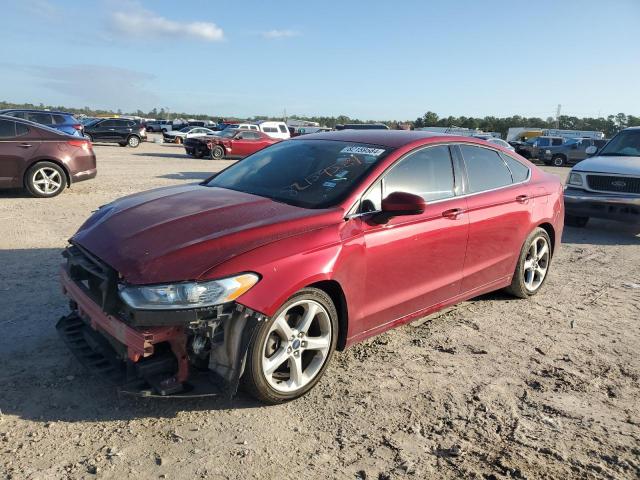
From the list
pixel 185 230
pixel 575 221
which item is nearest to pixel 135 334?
pixel 185 230

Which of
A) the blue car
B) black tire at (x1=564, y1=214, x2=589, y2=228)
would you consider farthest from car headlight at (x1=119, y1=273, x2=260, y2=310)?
the blue car

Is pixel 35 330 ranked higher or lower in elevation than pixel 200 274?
lower

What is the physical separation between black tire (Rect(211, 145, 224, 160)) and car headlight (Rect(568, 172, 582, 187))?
16.3 m

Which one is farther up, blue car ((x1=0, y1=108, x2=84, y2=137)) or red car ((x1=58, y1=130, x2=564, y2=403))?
blue car ((x1=0, y1=108, x2=84, y2=137))

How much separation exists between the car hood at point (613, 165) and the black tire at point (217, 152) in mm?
16440

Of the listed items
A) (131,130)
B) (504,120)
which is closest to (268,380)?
(131,130)

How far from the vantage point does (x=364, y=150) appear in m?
4.05

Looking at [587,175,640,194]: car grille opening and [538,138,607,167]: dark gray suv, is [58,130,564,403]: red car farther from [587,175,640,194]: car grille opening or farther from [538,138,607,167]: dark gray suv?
[538,138,607,167]: dark gray suv

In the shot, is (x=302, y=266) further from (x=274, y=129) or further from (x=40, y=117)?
(x=274, y=129)

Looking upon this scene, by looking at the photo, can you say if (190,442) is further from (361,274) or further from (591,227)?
(591,227)

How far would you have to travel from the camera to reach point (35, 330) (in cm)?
402

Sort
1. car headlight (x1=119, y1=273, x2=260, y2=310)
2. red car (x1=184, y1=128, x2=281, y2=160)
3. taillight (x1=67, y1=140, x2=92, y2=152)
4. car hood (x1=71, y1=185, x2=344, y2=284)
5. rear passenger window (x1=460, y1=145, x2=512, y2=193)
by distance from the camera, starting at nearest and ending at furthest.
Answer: car headlight (x1=119, y1=273, x2=260, y2=310) < car hood (x1=71, y1=185, x2=344, y2=284) < rear passenger window (x1=460, y1=145, x2=512, y2=193) < taillight (x1=67, y1=140, x2=92, y2=152) < red car (x1=184, y1=128, x2=281, y2=160)

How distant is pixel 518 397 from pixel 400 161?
1854mm

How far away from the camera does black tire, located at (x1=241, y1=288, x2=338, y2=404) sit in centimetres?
295
